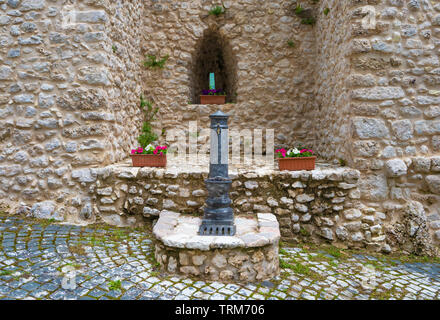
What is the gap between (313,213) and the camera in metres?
4.16

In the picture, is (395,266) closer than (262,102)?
Yes

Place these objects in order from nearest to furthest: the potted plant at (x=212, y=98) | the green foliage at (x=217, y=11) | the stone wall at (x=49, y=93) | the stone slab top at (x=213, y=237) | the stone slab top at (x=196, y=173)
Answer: the stone slab top at (x=213, y=237) → the stone slab top at (x=196, y=173) → the stone wall at (x=49, y=93) → the green foliage at (x=217, y=11) → the potted plant at (x=212, y=98)

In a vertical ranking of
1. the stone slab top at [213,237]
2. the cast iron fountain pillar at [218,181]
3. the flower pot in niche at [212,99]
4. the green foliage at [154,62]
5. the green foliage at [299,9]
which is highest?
the green foliage at [299,9]

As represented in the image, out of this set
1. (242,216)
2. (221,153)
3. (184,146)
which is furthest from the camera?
(184,146)

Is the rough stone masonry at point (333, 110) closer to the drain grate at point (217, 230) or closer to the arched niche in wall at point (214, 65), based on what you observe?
the drain grate at point (217, 230)

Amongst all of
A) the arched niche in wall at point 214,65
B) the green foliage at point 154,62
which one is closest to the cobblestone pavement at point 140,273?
the green foliage at point 154,62

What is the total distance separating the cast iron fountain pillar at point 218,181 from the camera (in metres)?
3.42

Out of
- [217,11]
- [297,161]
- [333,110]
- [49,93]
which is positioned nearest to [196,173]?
[297,161]

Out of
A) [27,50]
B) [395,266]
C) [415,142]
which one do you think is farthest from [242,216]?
[27,50]

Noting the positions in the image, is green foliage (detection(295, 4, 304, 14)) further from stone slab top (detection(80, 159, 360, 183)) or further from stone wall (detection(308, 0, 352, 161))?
stone slab top (detection(80, 159, 360, 183))

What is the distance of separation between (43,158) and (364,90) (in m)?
4.43

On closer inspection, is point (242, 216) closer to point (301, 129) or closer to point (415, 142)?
point (415, 142)

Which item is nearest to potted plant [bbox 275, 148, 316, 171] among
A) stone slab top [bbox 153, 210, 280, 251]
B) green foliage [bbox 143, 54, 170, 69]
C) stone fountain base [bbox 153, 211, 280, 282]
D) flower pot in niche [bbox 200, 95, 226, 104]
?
stone slab top [bbox 153, 210, 280, 251]

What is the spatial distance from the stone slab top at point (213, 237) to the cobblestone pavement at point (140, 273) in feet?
1.11
